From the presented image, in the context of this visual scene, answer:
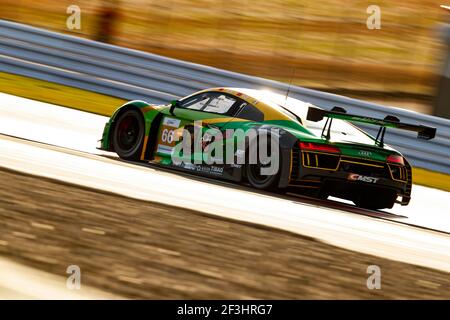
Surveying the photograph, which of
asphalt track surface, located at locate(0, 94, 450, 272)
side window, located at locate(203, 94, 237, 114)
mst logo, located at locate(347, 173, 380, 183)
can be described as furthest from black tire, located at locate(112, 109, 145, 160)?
mst logo, located at locate(347, 173, 380, 183)

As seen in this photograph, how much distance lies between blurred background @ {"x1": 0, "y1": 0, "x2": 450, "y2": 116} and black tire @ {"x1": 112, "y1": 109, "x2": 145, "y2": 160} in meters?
7.76

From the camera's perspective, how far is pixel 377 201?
10.2m

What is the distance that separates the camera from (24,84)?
55.6 feet

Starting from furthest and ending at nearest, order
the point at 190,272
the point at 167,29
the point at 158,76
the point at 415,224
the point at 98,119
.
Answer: the point at 167,29 < the point at 158,76 < the point at 98,119 < the point at 415,224 < the point at 190,272

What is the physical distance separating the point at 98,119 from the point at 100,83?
258 cm

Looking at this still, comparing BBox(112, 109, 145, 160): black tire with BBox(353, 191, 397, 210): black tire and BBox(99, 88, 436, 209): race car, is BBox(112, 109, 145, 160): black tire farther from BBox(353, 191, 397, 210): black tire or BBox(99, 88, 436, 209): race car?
BBox(353, 191, 397, 210): black tire

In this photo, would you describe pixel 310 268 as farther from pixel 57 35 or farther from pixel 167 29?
pixel 167 29

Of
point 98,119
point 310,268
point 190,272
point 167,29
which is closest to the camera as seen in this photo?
point 190,272

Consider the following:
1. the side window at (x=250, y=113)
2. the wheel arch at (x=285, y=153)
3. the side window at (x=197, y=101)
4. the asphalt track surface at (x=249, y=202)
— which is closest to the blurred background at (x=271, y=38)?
the asphalt track surface at (x=249, y=202)

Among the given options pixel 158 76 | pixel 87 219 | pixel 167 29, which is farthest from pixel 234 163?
pixel 167 29

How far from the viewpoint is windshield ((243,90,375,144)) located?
32.0ft

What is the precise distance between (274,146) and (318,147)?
401 mm

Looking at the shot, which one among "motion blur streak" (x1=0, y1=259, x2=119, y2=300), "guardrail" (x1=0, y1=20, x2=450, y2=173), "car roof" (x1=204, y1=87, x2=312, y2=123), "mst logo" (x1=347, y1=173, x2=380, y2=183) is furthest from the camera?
"guardrail" (x1=0, y1=20, x2=450, y2=173)

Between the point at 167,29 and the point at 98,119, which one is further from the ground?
the point at 167,29
